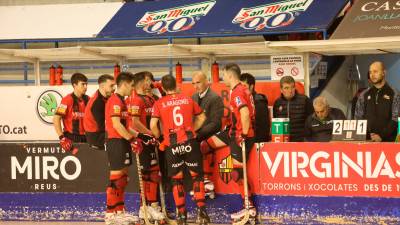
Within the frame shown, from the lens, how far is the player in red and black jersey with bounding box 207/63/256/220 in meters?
11.7

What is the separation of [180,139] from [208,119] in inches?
31.0

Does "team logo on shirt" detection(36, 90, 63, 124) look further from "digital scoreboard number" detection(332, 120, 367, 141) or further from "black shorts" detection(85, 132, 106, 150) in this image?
"digital scoreboard number" detection(332, 120, 367, 141)

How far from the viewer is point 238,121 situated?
39.1 feet

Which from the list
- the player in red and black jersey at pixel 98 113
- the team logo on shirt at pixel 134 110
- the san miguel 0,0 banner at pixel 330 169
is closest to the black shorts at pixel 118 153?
the team logo on shirt at pixel 134 110

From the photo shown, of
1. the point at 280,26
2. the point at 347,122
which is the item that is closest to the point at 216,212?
the point at 347,122

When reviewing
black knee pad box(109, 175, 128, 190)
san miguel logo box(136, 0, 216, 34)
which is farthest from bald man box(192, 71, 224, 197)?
san miguel logo box(136, 0, 216, 34)

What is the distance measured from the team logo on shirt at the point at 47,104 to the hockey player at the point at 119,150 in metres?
2.33

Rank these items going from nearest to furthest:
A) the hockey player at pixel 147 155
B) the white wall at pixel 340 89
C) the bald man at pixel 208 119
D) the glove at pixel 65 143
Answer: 1. the hockey player at pixel 147 155
2. the bald man at pixel 208 119
3. the glove at pixel 65 143
4. the white wall at pixel 340 89

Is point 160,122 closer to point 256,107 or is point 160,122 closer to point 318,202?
point 256,107

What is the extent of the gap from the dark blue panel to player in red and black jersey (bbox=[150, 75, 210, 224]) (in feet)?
18.7

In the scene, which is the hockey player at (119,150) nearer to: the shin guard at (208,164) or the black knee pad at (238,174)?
the shin guard at (208,164)

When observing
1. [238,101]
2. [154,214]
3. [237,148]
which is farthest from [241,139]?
[154,214]

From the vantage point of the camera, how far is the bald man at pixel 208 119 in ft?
40.9

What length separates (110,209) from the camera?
40.0ft
